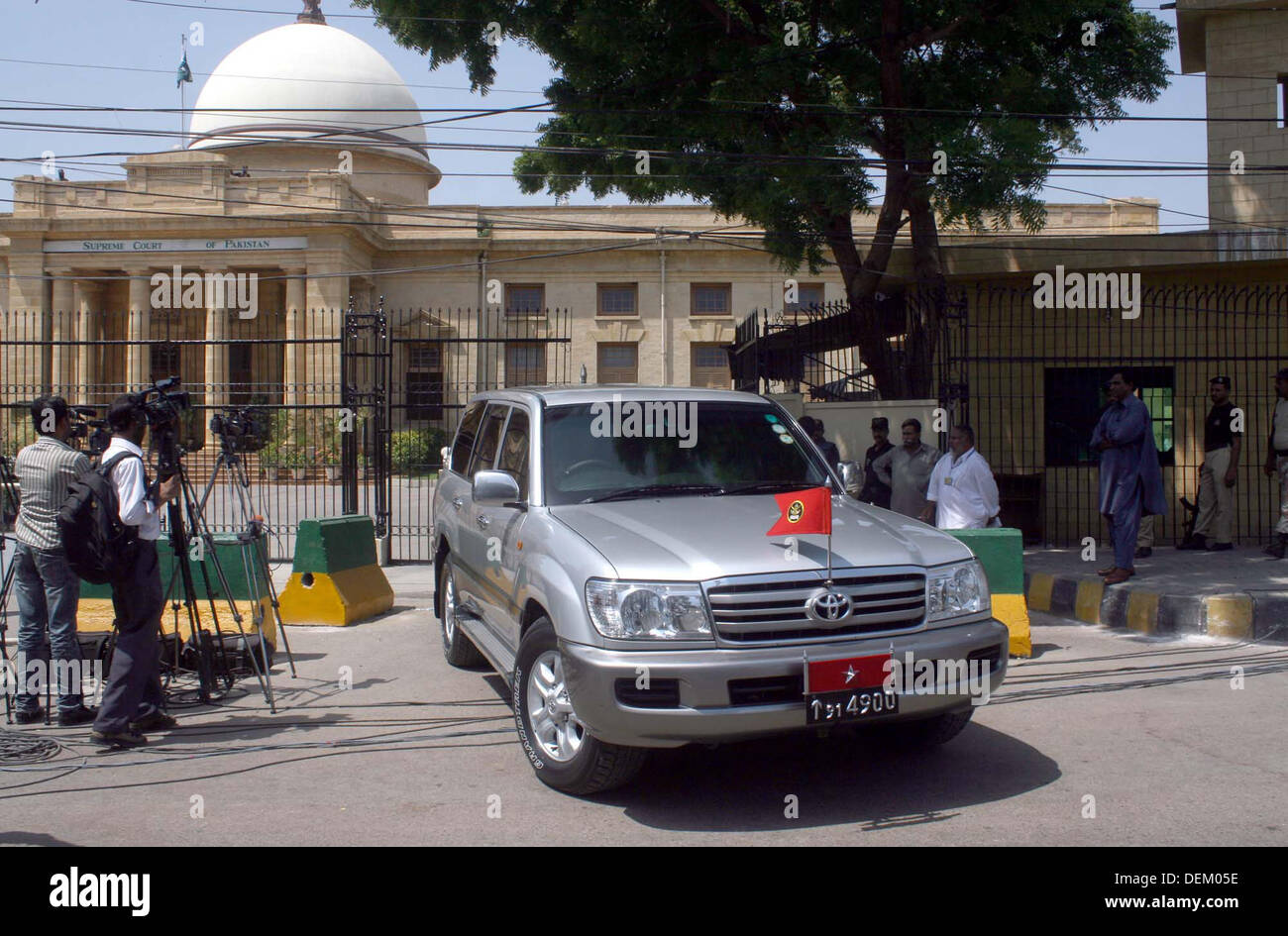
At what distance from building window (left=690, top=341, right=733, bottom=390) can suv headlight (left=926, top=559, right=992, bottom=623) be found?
35000 mm

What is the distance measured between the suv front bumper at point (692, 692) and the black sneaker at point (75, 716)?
3.62 m

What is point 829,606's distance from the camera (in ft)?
15.3

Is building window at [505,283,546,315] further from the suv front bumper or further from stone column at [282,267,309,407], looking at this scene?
the suv front bumper

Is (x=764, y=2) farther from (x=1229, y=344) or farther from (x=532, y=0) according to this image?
(x=1229, y=344)

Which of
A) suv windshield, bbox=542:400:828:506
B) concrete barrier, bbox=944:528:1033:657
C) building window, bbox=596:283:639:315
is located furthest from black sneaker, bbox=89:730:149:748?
building window, bbox=596:283:639:315

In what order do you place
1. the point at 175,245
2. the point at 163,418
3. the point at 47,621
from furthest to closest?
1. the point at 175,245
2. the point at 47,621
3. the point at 163,418

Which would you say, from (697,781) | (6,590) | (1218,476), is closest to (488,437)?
(697,781)

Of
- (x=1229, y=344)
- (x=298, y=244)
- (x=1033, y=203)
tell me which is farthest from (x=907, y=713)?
(x=298, y=244)

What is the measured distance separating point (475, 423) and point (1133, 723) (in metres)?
4.61

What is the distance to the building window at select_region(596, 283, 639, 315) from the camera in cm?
4056

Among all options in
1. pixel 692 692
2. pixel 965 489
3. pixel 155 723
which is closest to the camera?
pixel 692 692

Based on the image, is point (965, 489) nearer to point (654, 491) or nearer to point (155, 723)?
point (654, 491)

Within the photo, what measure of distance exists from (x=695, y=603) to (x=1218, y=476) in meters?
10.2

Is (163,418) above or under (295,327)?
under
